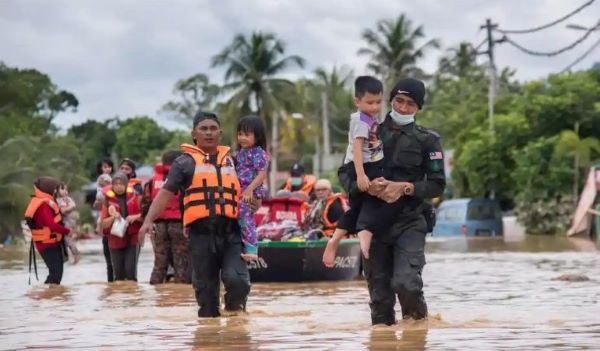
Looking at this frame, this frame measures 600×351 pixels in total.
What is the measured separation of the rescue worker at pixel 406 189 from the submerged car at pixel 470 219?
3895 centimetres

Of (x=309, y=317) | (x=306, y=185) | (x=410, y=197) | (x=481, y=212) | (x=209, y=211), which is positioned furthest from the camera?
(x=481, y=212)

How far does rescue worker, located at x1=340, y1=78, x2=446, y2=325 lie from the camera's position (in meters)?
9.99

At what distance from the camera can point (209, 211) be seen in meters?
11.1

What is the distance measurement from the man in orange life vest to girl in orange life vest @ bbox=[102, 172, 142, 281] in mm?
6928

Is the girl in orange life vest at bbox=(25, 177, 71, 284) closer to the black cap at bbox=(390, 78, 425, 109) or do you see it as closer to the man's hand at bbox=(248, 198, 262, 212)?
the man's hand at bbox=(248, 198, 262, 212)

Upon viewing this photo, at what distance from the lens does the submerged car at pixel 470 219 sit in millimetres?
49375

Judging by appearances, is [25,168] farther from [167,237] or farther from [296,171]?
[167,237]

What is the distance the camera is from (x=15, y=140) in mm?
60156

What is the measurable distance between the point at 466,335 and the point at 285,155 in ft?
305

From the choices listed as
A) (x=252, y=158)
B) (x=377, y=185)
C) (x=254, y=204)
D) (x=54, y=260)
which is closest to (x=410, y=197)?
(x=377, y=185)

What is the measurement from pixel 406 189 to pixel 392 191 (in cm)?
11

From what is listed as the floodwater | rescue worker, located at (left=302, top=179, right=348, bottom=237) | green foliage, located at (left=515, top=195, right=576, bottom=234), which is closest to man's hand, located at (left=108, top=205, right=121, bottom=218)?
the floodwater

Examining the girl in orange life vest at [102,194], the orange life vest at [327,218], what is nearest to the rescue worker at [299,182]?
the orange life vest at [327,218]

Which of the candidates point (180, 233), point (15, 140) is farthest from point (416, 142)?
point (15, 140)
